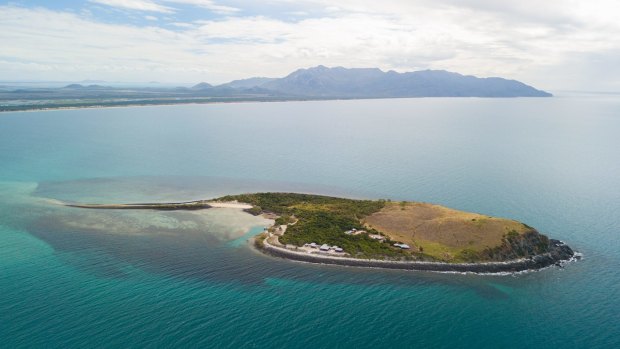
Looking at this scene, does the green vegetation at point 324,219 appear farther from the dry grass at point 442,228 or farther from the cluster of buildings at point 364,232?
the dry grass at point 442,228

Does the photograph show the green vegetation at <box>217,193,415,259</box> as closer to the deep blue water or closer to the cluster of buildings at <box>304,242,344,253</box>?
the cluster of buildings at <box>304,242,344,253</box>

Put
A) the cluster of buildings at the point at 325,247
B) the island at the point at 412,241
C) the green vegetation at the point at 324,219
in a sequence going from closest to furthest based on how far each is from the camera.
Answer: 1. the island at the point at 412,241
2. the cluster of buildings at the point at 325,247
3. the green vegetation at the point at 324,219

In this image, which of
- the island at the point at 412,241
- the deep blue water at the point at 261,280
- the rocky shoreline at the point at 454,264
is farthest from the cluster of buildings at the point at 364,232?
the deep blue water at the point at 261,280

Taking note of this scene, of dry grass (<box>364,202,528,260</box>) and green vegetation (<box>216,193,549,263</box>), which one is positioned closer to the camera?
green vegetation (<box>216,193,549,263</box>)

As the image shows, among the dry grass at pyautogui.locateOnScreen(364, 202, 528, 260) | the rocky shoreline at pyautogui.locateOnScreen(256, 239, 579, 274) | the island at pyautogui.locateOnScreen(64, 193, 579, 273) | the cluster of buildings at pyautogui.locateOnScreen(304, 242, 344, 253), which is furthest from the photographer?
the dry grass at pyautogui.locateOnScreen(364, 202, 528, 260)

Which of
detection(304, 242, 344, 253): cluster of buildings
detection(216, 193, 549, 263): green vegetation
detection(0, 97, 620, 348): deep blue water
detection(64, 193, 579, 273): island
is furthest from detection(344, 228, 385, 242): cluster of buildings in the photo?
detection(0, 97, 620, 348): deep blue water

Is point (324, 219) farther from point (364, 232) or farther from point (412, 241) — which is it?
point (412, 241)
